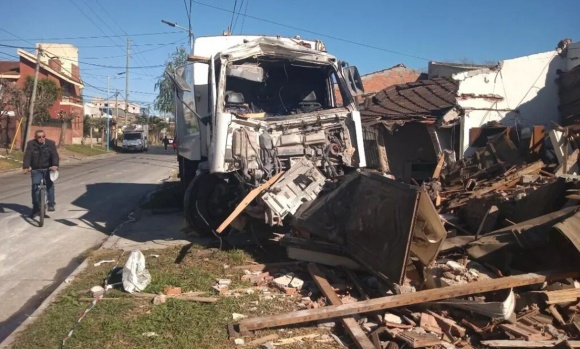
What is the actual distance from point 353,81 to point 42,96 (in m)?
34.5

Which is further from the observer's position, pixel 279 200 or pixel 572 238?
pixel 279 200

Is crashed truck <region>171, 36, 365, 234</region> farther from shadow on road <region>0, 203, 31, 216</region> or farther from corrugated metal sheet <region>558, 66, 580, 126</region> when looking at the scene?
corrugated metal sheet <region>558, 66, 580, 126</region>

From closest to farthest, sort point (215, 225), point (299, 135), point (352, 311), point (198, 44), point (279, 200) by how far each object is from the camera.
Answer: point (352, 311) < point (279, 200) < point (299, 135) < point (215, 225) < point (198, 44)

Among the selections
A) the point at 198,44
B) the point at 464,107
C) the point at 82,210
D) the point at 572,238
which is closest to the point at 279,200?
the point at 572,238

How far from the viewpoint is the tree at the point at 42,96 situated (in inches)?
1438

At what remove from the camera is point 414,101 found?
14891mm

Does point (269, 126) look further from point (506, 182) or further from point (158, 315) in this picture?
point (506, 182)

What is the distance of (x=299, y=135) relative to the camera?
7.34 metres

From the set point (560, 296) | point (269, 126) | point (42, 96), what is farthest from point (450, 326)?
point (42, 96)

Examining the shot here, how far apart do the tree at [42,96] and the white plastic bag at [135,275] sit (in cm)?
3455

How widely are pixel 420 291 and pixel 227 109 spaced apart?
4.06 m

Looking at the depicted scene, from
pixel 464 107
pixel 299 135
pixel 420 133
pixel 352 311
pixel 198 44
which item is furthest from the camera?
pixel 420 133

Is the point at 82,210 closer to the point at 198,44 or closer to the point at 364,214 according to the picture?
the point at 198,44

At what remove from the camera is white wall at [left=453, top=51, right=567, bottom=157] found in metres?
14.3
